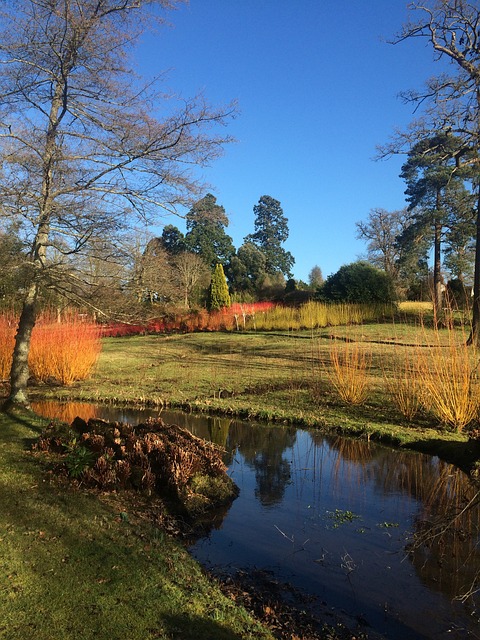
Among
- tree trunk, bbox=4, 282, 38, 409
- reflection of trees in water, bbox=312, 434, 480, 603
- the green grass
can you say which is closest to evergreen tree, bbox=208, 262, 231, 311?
reflection of trees in water, bbox=312, 434, 480, 603

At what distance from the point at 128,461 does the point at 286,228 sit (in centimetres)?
5413

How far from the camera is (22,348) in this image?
7027mm

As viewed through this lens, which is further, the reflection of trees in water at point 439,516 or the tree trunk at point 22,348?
the tree trunk at point 22,348

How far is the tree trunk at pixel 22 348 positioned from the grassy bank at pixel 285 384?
2.96 metres

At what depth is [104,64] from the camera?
635cm

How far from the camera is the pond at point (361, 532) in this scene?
3.49 meters

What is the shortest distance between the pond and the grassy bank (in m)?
0.76

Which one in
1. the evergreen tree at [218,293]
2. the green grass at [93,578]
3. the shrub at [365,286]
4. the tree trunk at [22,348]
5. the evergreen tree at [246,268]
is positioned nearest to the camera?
the green grass at [93,578]

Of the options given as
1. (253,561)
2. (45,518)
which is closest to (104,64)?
(45,518)

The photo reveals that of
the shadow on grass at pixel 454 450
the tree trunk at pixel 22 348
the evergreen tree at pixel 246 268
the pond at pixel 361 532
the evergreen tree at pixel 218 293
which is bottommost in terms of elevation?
the pond at pixel 361 532

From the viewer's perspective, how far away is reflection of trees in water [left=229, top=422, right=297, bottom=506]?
5719 mm

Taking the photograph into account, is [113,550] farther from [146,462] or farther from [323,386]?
[323,386]

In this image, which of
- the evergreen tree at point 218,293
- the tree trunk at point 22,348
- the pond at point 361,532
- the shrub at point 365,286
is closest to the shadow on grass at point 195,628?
the pond at point 361,532

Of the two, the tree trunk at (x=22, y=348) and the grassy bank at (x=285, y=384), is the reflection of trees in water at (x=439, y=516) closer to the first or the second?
the grassy bank at (x=285, y=384)
